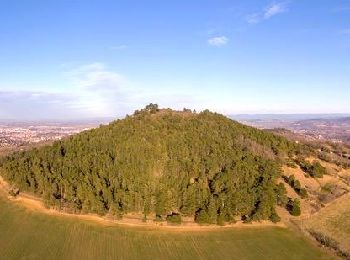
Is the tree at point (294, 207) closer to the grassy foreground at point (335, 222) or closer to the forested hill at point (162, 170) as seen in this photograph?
the grassy foreground at point (335, 222)

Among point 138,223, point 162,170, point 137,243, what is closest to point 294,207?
point 138,223

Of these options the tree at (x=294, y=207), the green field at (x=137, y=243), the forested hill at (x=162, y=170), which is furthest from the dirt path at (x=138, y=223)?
the tree at (x=294, y=207)

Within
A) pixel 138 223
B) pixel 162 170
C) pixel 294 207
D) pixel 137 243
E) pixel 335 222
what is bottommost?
pixel 335 222

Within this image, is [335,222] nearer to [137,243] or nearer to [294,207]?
[294,207]

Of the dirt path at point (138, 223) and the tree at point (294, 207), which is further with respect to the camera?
the tree at point (294, 207)

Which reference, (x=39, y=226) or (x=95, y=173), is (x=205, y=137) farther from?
(x=39, y=226)

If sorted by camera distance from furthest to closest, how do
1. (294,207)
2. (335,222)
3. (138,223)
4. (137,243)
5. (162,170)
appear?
(162,170)
(294,207)
(138,223)
(335,222)
(137,243)
